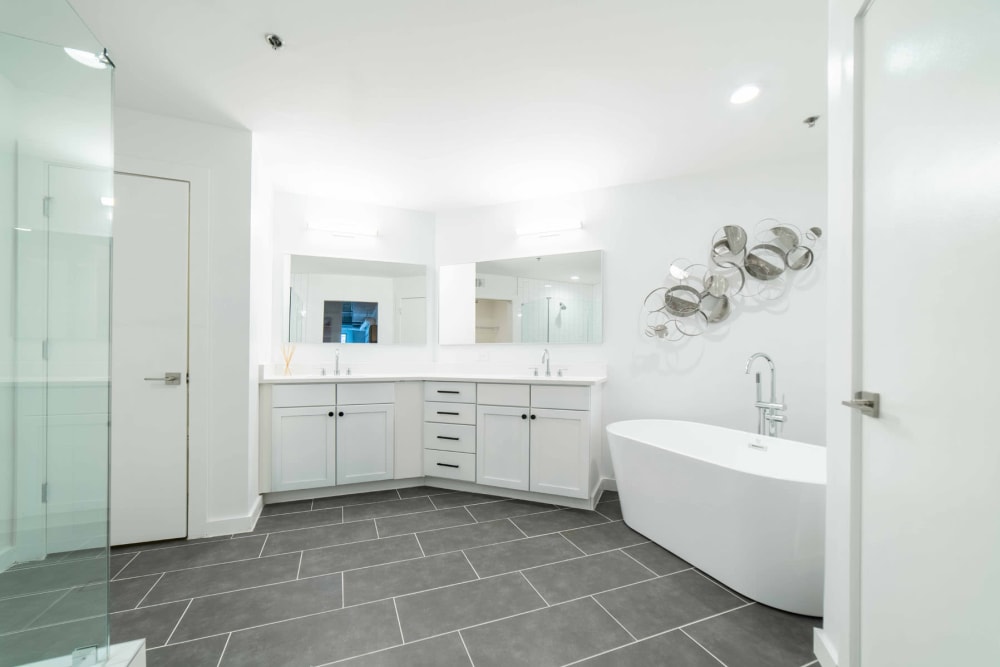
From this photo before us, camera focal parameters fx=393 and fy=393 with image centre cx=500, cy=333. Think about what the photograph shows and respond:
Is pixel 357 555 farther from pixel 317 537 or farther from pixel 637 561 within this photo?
pixel 637 561

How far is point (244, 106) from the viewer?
7.05ft

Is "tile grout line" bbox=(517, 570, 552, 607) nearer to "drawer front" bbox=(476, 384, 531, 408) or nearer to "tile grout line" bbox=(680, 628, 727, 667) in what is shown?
"tile grout line" bbox=(680, 628, 727, 667)

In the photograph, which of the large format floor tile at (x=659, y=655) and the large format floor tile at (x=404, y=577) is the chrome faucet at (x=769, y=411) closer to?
the large format floor tile at (x=659, y=655)

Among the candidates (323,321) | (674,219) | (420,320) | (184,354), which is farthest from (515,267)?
(184,354)

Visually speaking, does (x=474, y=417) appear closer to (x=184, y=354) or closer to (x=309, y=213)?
(x=184, y=354)

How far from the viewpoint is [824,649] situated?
133 cm

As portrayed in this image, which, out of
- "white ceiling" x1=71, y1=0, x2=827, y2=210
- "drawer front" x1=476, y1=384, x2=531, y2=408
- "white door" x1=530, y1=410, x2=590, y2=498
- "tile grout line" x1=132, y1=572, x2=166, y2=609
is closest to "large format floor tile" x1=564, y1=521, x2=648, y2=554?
"white door" x1=530, y1=410, x2=590, y2=498

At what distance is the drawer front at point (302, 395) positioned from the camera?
276cm

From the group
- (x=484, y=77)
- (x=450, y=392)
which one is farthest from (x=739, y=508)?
(x=484, y=77)

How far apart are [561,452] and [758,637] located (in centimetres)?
140

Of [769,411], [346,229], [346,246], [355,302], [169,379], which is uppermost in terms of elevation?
[346,229]

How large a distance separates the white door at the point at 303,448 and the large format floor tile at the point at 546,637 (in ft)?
5.83

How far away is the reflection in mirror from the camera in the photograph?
3.29 m

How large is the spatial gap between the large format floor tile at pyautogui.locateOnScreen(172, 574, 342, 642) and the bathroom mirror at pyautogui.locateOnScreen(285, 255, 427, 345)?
201 centimetres
